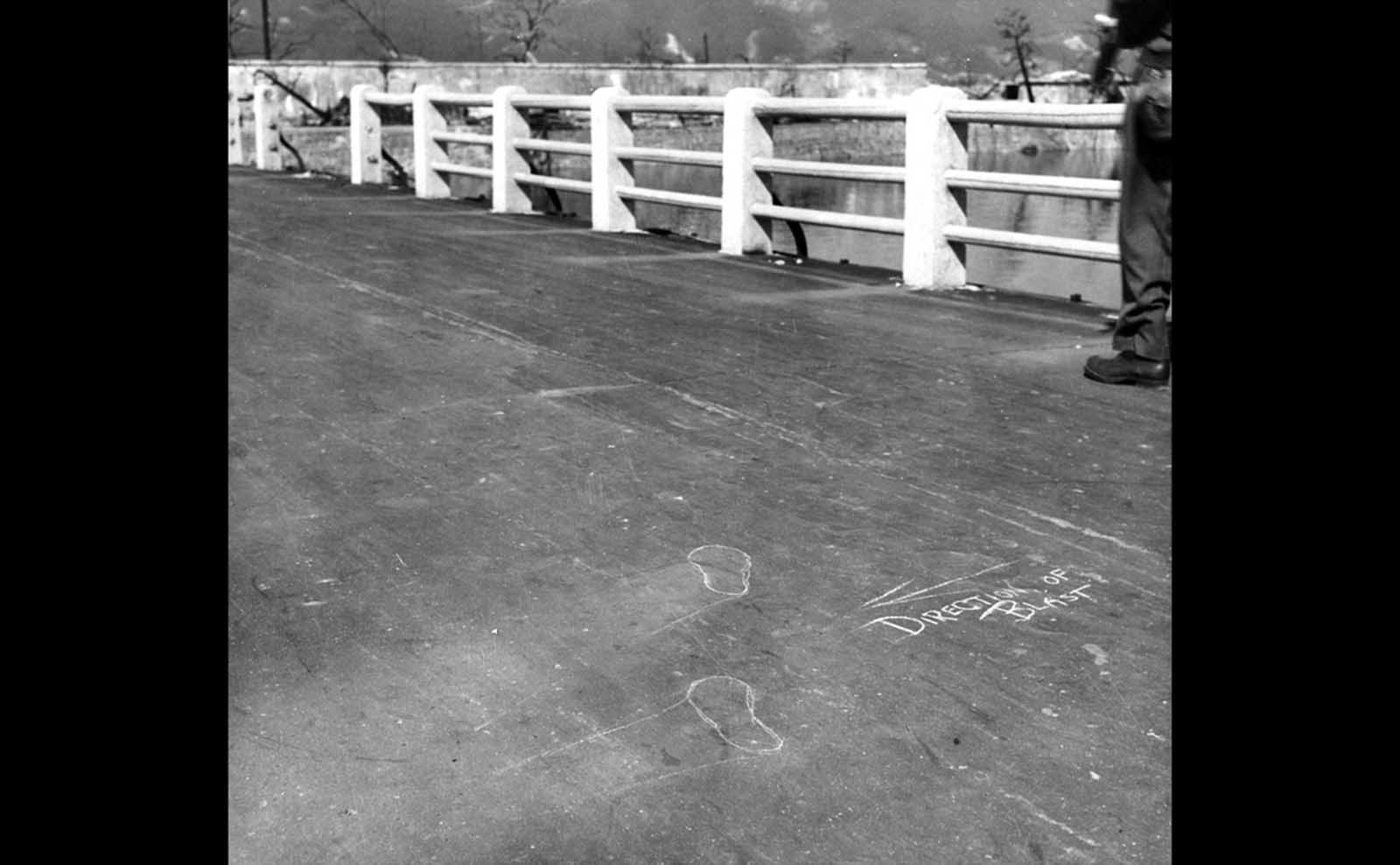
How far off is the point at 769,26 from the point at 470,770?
6093 inches

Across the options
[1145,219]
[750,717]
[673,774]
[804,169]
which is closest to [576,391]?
[1145,219]

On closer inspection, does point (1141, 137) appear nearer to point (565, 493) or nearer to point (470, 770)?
point (565, 493)

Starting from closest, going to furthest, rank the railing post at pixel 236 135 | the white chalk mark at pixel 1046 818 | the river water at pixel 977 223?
the white chalk mark at pixel 1046 818, the river water at pixel 977 223, the railing post at pixel 236 135

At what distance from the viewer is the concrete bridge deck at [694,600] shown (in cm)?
281

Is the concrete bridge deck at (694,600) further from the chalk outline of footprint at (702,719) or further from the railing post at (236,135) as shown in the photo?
the railing post at (236,135)

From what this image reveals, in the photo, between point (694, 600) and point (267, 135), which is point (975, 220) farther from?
point (694, 600)

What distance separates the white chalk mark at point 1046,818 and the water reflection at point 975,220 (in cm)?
730

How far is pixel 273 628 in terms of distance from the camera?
12.5 feet

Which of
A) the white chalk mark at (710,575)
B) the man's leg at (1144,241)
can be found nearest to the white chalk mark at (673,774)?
the white chalk mark at (710,575)

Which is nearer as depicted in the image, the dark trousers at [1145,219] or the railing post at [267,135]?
the dark trousers at [1145,219]

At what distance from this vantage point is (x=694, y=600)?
4008mm

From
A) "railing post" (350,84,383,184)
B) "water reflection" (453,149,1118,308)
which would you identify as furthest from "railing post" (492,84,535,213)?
"railing post" (350,84,383,184)

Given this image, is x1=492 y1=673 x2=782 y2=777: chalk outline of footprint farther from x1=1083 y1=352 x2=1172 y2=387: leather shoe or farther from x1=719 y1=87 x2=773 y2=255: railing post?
x1=719 y1=87 x2=773 y2=255: railing post
